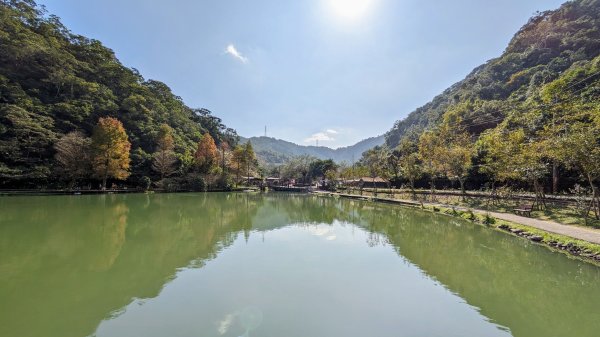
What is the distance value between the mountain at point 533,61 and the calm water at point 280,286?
114 ft

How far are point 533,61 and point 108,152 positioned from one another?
69577 millimetres

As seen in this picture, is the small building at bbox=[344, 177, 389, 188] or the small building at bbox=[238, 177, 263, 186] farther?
the small building at bbox=[238, 177, 263, 186]

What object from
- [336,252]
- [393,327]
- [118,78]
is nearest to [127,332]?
[393,327]

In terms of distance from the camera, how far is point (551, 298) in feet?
19.2

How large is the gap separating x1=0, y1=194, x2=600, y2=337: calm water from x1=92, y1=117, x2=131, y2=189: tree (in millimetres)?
19997

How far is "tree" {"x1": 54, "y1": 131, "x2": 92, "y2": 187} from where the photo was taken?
27797 millimetres

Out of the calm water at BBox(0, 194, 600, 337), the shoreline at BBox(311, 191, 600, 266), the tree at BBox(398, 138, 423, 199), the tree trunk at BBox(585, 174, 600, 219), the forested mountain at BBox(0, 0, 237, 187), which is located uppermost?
the forested mountain at BBox(0, 0, 237, 187)

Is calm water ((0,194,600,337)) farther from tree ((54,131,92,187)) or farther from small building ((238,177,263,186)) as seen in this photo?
small building ((238,177,263,186))

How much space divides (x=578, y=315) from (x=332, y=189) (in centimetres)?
4262

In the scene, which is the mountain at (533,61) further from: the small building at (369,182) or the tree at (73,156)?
the tree at (73,156)

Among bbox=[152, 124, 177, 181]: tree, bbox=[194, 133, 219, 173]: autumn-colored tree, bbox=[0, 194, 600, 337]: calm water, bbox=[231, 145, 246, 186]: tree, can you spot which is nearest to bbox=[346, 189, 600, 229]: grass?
bbox=[0, 194, 600, 337]: calm water

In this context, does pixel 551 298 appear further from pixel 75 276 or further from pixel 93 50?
pixel 93 50

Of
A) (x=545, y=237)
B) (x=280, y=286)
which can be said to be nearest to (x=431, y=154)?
(x=545, y=237)

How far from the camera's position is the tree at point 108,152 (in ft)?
96.5
